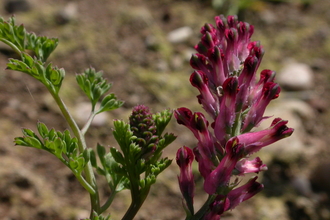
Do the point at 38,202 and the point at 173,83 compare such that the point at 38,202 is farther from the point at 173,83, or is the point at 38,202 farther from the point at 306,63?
the point at 306,63

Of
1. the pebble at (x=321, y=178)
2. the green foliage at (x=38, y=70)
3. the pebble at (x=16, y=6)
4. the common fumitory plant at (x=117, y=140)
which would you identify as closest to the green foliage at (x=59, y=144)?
the common fumitory plant at (x=117, y=140)

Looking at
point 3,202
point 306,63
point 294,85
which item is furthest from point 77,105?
point 306,63

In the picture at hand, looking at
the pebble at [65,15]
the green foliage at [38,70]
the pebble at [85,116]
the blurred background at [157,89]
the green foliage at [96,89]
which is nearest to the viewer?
the green foliage at [38,70]

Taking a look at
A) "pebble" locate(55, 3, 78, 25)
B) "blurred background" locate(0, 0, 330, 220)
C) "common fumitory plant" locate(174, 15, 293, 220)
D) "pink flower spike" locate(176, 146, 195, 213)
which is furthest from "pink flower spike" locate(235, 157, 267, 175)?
"pebble" locate(55, 3, 78, 25)

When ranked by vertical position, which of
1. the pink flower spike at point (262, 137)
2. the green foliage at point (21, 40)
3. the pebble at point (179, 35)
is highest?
the pebble at point (179, 35)

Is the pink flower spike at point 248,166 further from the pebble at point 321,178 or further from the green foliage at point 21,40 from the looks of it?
the pebble at point 321,178

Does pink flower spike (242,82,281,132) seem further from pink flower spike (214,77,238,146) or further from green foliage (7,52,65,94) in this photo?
green foliage (7,52,65,94)

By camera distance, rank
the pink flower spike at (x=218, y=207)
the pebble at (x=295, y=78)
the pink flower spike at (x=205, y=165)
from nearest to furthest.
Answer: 1. the pink flower spike at (x=218, y=207)
2. the pink flower spike at (x=205, y=165)
3. the pebble at (x=295, y=78)
